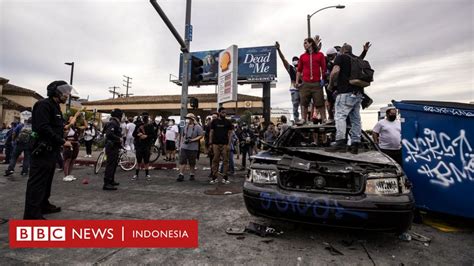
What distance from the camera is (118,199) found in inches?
189

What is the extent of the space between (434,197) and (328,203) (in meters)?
1.90

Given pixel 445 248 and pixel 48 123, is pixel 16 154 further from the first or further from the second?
pixel 445 248

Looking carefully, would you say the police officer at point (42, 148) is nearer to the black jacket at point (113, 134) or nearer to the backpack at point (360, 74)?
the black jacket at point (113, 134)

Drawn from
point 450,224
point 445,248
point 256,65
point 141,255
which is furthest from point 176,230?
point 256,65

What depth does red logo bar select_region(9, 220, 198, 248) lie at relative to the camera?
2803mm

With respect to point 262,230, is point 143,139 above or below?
above

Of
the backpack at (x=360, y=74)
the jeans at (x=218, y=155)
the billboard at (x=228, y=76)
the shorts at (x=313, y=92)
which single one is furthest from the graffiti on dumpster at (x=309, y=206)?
the billboard at (x=228, y=76)

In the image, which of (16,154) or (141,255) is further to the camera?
(16,154)

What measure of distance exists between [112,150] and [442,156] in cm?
585

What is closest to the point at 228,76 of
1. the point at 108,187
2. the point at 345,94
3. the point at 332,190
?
the point at 108,187

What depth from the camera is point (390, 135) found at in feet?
15.5

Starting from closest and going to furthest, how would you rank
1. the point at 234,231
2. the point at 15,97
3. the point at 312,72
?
the point at 234,231 → the point at 312,72 → the point at 15,97

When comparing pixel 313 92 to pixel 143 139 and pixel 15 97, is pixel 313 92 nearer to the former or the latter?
pixel 143 139

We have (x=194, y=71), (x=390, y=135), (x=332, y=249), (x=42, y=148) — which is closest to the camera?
(x=332, y=249)
